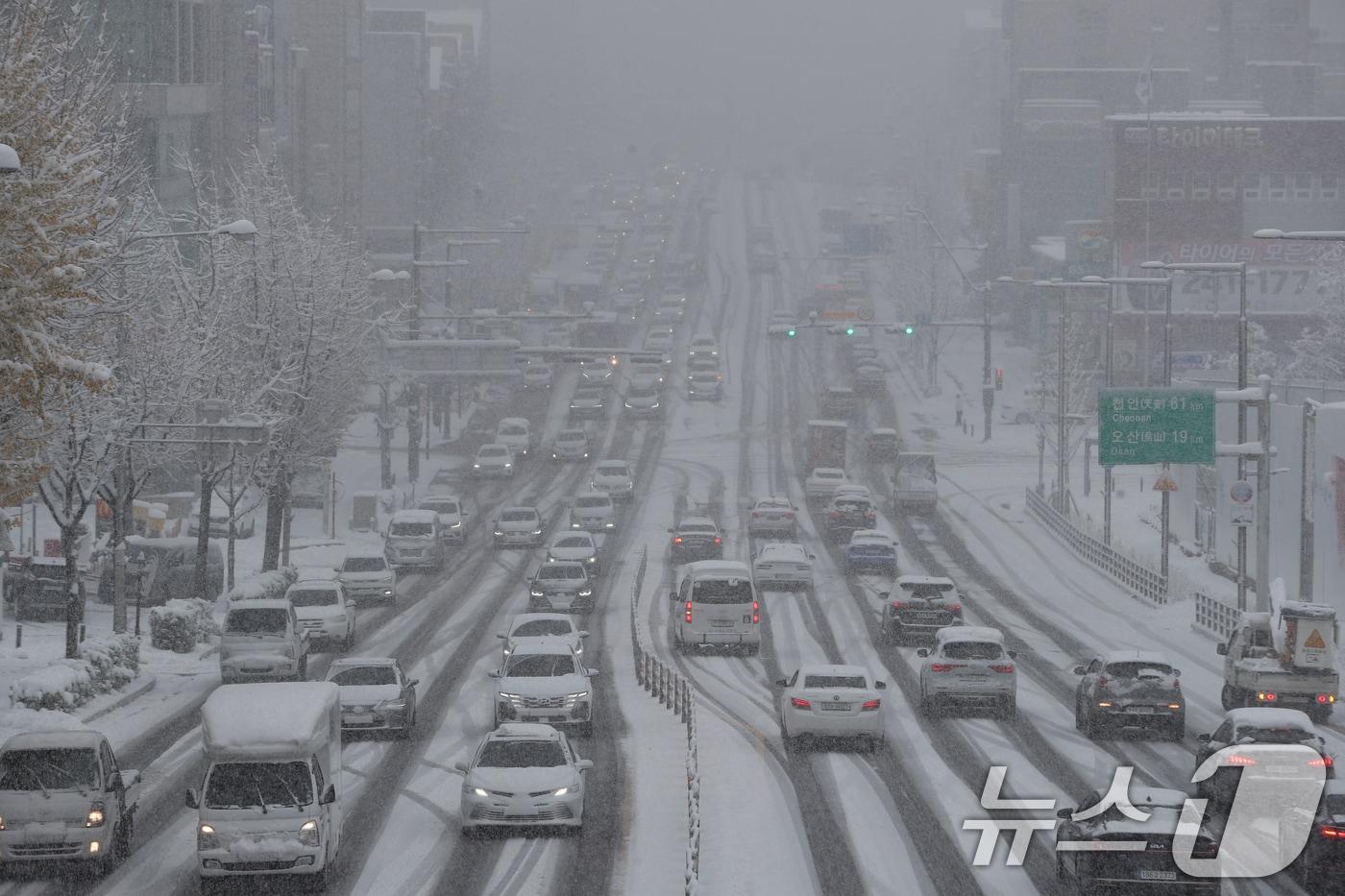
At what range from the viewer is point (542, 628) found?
1444 inches

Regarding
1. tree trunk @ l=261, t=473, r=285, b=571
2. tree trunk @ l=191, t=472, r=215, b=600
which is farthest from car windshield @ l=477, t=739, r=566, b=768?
tree trunk @ l=261, t=473, r=285, b=571

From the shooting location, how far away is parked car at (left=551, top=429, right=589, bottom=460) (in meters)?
80.2

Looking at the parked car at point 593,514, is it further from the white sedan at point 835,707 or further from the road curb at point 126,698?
the white sedan at point 835,707

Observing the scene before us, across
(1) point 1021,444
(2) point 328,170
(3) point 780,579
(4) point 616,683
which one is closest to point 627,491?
(3) point 780,579

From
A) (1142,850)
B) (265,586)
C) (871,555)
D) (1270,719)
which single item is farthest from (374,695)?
(871,555)

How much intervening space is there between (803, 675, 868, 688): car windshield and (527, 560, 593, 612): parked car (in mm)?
18496

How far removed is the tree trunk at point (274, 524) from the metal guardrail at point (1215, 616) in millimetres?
23956

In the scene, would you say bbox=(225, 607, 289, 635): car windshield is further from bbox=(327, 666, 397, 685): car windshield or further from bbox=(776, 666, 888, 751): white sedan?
bbox=(776, 666, 888, 751): white sedan

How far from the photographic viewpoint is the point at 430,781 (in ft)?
88.6

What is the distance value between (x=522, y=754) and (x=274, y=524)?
96.3ft

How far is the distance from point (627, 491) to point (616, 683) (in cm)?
3326

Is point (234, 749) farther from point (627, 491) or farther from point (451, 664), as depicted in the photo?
point (627, 491)

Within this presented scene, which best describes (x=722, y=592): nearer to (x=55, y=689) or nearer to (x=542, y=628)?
(x=542, y=628)

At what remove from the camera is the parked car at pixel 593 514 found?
63.2m
